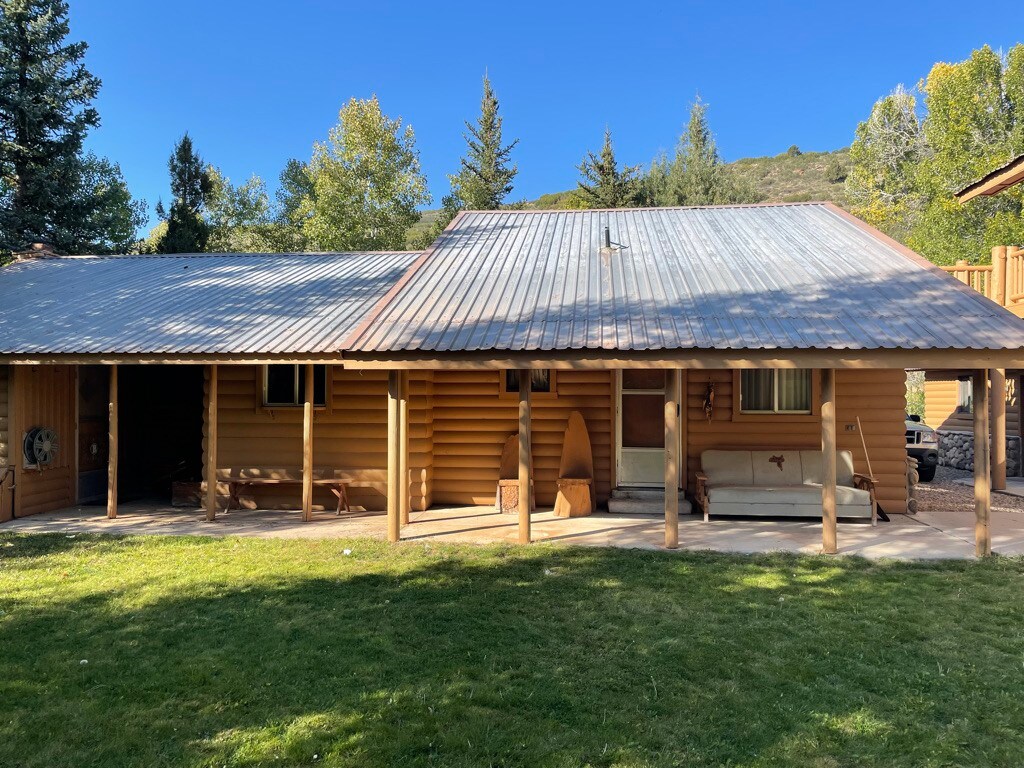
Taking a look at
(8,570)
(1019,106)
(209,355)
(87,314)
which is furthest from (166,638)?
(1019,106)

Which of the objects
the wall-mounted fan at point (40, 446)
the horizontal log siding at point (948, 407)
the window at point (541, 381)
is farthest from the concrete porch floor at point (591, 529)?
the horizontal log siding at point (948, 407)

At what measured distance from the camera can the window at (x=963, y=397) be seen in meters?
16.4

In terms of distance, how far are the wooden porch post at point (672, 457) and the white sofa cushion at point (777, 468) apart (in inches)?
95.6

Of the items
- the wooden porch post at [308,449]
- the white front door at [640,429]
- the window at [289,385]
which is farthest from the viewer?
the window at [289,385]

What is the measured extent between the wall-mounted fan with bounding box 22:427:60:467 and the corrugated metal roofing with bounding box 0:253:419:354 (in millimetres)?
1397

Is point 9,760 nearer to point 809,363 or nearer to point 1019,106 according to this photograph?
point 809,363

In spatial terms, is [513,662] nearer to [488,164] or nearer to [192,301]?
[192,301]

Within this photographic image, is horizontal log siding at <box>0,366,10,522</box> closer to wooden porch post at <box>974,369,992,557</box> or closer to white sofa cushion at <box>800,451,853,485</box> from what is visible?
white sofa cushion at <box>800,451,853,485</box>

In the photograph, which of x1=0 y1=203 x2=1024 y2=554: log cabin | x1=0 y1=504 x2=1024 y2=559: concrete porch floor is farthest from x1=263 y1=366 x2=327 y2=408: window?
x1=0 y1=504 x2=1024 y2=559: concrete porch floor

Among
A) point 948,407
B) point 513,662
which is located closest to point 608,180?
point 948,407

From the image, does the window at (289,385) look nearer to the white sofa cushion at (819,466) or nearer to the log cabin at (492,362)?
the log cabin at (492,362)

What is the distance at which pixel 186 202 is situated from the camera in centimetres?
2636

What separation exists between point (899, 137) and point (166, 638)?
35591 mm

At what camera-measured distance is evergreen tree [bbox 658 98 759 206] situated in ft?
108
